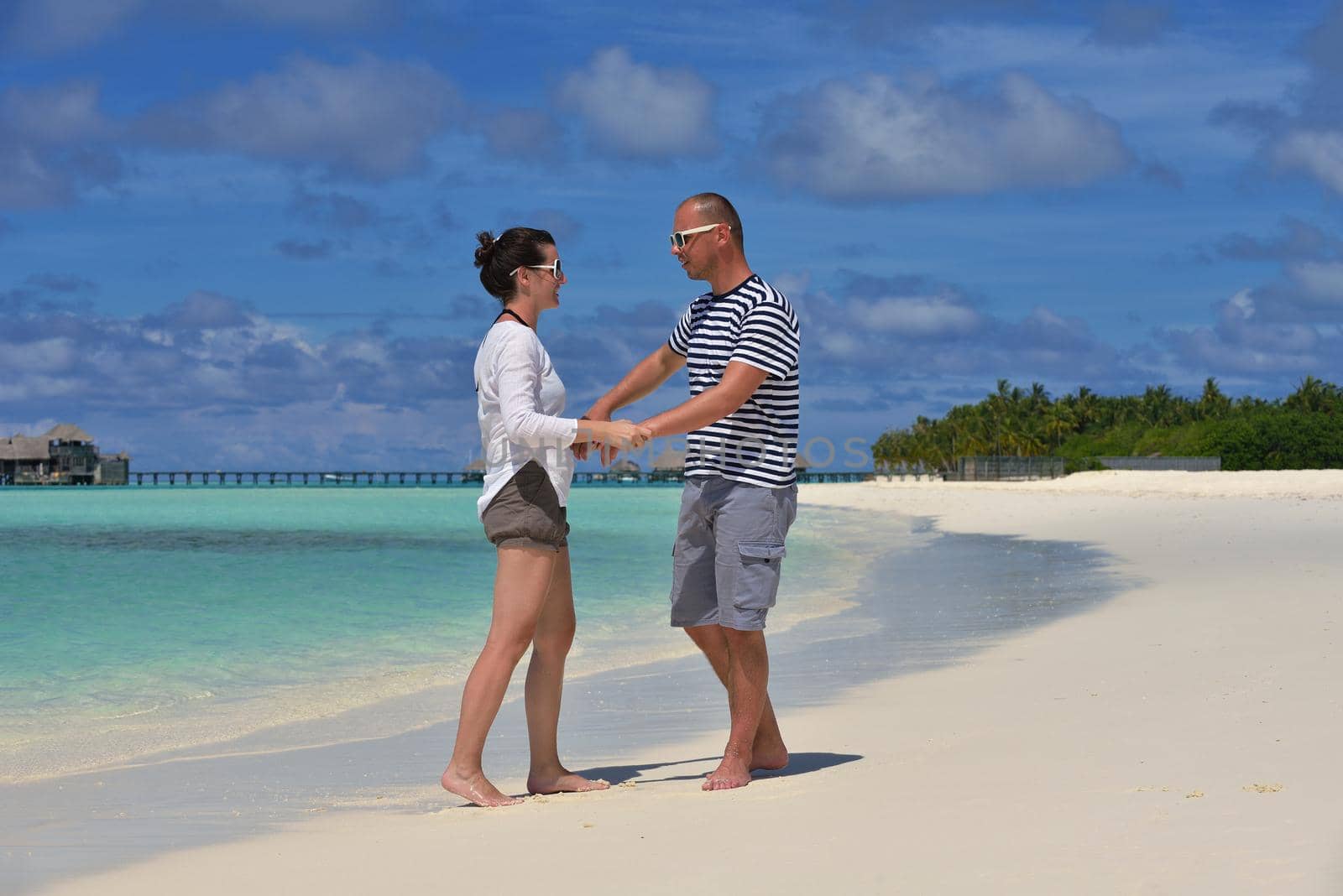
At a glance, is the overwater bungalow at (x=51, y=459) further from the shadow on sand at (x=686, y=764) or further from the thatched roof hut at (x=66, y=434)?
the shadow on sand at (x=686, y=764)

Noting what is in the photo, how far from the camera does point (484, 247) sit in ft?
13.8

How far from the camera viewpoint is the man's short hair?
424 cm

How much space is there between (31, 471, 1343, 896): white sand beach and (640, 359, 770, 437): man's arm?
1.13m

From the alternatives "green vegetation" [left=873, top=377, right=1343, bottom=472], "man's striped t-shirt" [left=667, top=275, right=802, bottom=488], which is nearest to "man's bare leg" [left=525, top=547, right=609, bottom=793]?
"man's striped t-shirt" [left=667, top=275, right=802, bottom=488]

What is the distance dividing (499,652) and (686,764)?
3.45 feet

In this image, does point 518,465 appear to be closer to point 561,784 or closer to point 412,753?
point 561,784

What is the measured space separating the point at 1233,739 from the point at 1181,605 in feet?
18.1

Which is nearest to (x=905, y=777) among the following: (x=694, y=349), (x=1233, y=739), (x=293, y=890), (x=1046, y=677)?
(x=1233, y=739)

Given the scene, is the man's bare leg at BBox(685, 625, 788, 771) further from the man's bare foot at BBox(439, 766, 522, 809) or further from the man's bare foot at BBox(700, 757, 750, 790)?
the man's bare foot at BBox(439, 766, 522, 809)

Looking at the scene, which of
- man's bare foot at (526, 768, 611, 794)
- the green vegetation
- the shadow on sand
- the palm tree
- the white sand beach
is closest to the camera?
the white sand beach

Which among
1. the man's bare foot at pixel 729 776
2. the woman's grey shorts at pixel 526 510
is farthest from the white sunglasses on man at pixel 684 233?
the man's bare foot at pixel 729 776

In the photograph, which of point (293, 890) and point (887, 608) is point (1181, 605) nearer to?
point (887, 608)

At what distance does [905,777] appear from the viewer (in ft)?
12.8

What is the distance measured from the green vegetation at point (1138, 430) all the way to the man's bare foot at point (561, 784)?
7694cm
